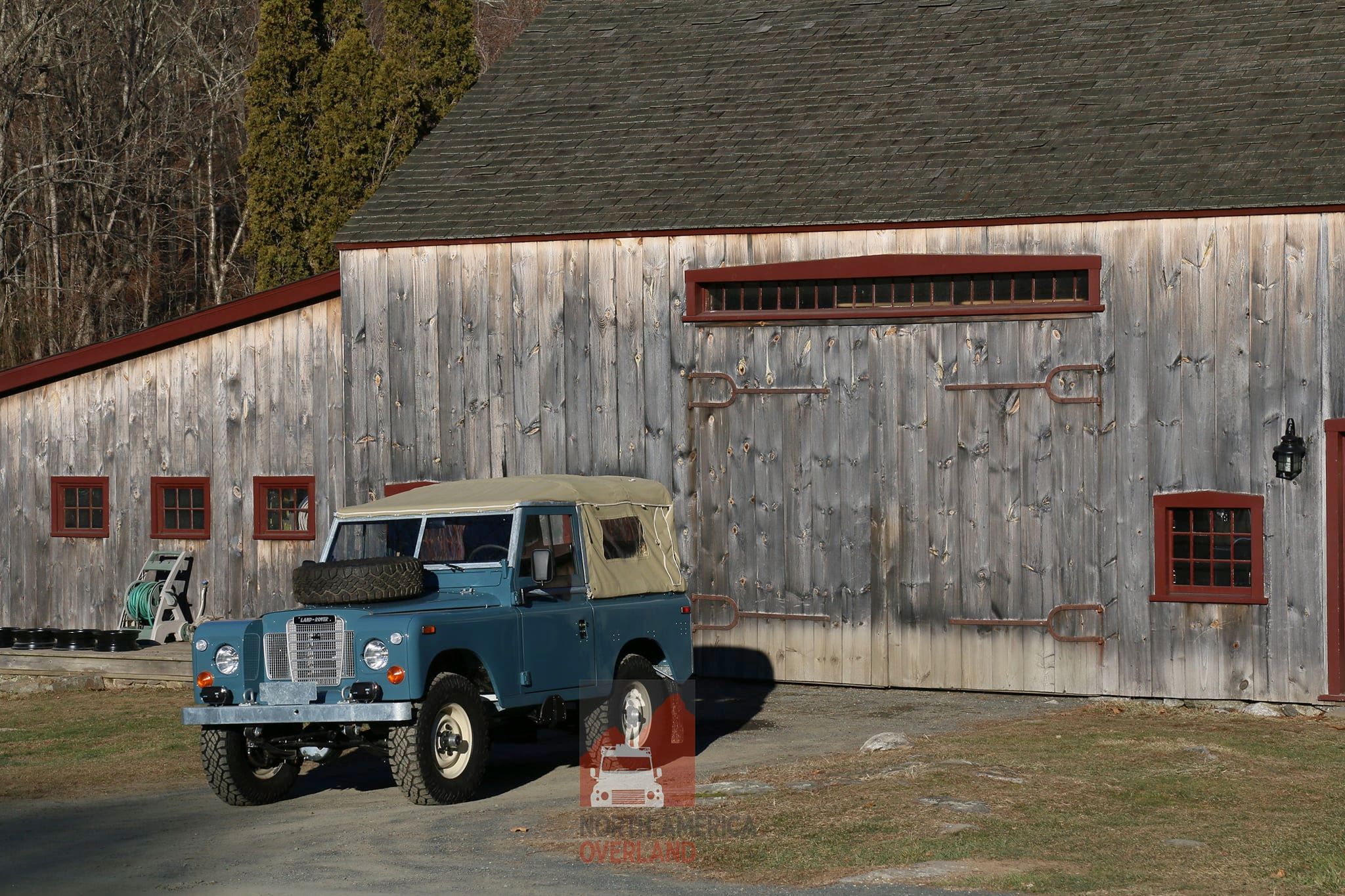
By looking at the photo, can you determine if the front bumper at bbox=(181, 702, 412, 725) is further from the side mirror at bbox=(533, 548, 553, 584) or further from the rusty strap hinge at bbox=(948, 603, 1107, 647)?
the rusty strap hinge at bbox=(948, 603, 1107, 647)

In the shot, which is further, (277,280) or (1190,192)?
(277,280)

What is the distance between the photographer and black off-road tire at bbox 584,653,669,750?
11391mm

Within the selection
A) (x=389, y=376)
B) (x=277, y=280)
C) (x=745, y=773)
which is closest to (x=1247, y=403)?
(x=745, y=773)

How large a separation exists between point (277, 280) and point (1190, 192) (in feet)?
70.4

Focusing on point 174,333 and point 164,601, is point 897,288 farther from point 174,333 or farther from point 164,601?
point 164,601

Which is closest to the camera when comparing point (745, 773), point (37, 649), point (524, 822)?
point (524, 822)

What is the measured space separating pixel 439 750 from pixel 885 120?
973 centimetres

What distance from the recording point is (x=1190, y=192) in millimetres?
15047

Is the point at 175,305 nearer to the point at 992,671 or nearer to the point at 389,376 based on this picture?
the point at 389,376

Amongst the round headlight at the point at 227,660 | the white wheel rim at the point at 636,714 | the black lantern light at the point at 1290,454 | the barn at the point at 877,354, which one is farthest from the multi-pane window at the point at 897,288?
the round headlight at the point at 227,660

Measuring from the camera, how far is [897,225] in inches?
626

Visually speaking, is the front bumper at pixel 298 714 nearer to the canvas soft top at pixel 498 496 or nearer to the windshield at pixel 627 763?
the canvas soft top at pixel 498 496

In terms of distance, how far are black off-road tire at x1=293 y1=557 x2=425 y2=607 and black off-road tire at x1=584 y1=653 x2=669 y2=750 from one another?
5.44 ft

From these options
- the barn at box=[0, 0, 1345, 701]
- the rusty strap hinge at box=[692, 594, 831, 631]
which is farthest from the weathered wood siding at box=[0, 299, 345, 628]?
the rusty strap hinge at box=[692, 594, 831, 631]
